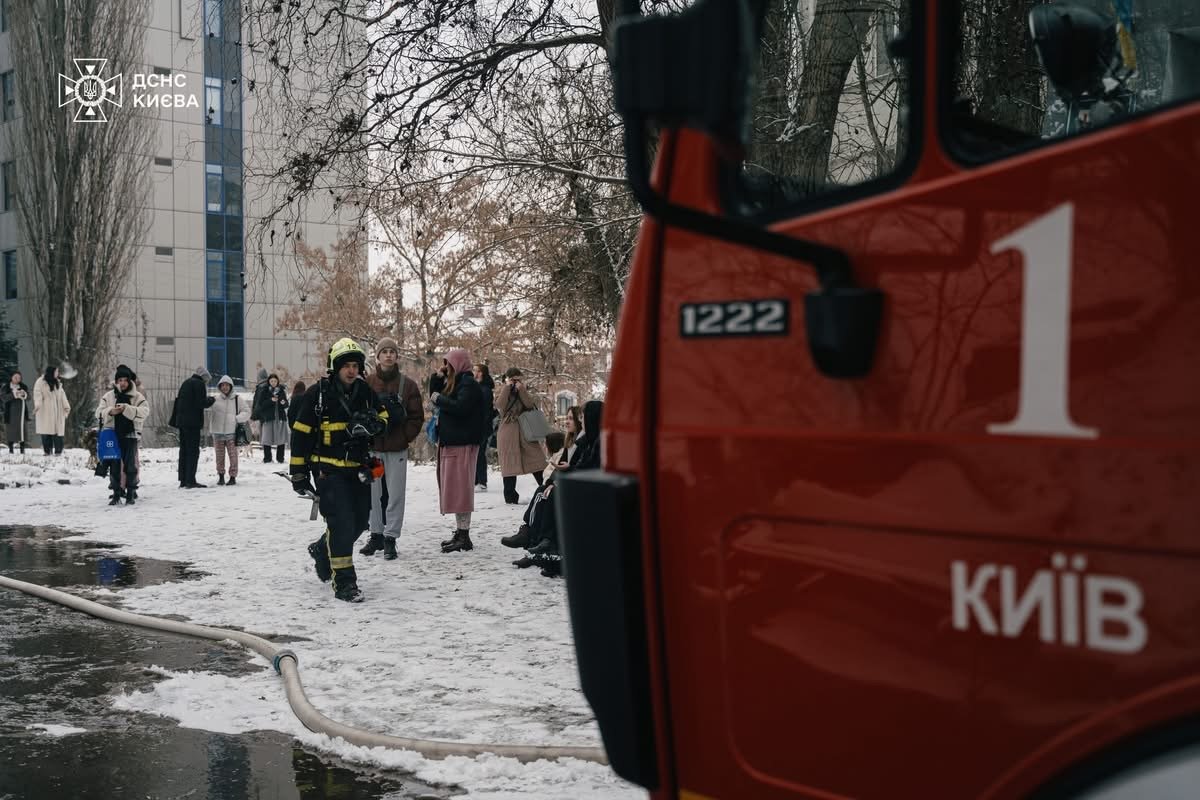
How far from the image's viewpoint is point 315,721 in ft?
16.9

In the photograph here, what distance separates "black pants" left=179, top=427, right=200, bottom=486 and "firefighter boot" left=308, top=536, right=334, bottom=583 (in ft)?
29.8

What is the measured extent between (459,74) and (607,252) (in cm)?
274

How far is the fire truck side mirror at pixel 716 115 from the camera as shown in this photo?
1785 mm

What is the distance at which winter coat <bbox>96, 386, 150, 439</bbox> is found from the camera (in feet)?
50.1

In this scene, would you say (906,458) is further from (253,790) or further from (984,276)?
(253,790)

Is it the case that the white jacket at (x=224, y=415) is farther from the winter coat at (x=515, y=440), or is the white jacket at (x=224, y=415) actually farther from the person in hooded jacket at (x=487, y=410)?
the winter coat at (x=515, y=440)

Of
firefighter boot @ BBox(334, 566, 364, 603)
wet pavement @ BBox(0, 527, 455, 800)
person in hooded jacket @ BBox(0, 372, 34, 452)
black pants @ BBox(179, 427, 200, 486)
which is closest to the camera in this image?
wet pavement @ BBox(0, 527, 455, 800)

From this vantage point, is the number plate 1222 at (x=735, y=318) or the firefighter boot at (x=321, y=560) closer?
the number plate 1222 at (x=735, y=318)

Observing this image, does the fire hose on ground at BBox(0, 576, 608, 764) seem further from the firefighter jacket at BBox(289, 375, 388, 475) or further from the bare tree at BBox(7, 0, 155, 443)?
the bare tree at BBox(7, 0, 155, 443)

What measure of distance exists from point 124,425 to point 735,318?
1444cm

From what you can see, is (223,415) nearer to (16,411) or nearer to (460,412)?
(460,412)

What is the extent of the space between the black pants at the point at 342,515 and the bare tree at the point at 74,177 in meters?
26.2

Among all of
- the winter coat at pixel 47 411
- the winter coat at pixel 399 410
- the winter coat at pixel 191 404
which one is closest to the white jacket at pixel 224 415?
the winter coat at pixel 191 404

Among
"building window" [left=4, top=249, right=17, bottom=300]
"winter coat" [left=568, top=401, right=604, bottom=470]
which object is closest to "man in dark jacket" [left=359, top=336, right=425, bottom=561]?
"winter coat" [left=568, top=401, right=604, bottom=470]
